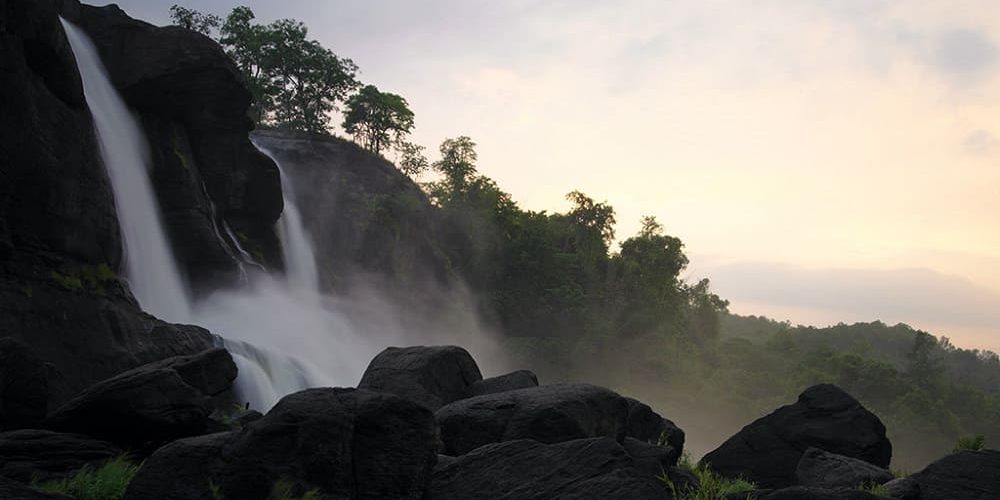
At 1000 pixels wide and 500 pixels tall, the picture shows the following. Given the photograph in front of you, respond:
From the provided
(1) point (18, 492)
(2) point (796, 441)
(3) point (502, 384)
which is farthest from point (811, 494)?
(1) point (18, 492)

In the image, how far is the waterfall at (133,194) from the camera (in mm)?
26062

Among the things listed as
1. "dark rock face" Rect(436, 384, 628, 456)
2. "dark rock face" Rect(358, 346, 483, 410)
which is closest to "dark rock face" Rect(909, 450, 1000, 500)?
"dark rock face" Rect(436, 384, 628, 456)

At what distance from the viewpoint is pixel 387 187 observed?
176 feet

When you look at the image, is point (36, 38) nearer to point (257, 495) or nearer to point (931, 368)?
point (257, 495)

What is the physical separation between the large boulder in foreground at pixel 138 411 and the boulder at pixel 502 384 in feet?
21.1

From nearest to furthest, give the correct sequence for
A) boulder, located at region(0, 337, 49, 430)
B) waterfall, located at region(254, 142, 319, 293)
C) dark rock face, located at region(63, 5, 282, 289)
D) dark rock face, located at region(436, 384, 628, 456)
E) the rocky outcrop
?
boulder, located at region(0, 337, 49, 430)
dark rock face, located at region(436, 384, 628, 456)
the rocky outcrop
dark rock face, located at region(63, 5, 282, 289)
waterfall, located at region(254, 142, 319, 293)

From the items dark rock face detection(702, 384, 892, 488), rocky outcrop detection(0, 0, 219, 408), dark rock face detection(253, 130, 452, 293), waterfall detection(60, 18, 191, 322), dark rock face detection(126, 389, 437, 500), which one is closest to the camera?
dark rock face detection(126, 389, 437, 500)

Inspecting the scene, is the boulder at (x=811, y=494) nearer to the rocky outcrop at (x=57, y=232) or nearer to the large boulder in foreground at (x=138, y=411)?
the large boulder in foreground at (x=138, y=411)

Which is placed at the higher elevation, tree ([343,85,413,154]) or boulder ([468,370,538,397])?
tree ([343,85,413,154])

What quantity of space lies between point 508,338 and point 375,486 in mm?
51660

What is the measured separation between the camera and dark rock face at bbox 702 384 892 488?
17250mm

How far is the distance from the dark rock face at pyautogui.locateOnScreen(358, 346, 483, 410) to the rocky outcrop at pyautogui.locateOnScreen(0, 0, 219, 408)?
7131 millimetres

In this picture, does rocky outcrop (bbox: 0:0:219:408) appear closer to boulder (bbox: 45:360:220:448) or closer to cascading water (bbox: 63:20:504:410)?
cascading water (bbox: 63:20:504:410)

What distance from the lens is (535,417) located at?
12477mm
